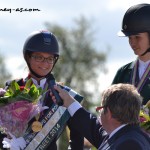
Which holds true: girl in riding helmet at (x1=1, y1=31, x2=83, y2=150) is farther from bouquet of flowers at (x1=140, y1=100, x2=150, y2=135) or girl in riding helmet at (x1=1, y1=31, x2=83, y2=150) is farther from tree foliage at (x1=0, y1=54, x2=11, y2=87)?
tree foliage at (x1=0, y1=54, x2=11, y2=87)

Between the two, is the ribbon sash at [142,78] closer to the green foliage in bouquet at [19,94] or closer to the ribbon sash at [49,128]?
the ribbon sash at [49,128]

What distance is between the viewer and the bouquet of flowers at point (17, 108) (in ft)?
24.9

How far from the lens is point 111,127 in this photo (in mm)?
6453

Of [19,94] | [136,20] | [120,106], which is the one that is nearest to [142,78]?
[136,20]

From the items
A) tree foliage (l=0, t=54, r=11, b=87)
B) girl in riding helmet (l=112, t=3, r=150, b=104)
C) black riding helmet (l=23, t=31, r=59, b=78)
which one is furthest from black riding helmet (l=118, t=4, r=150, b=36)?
tree foliage (l=0, t=54, r=11, b=87)

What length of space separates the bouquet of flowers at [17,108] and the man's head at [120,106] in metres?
1.36

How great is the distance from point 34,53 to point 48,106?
0.71 metres

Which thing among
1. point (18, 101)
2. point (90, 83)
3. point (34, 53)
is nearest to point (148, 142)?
point (18, 101)

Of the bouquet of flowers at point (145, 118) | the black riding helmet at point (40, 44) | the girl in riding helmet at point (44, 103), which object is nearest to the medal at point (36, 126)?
the girl in riding helmet at point (44, 103)

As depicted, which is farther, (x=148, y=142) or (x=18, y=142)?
(x=18, y=142)

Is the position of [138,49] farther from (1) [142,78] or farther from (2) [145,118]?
(2) [145,118]

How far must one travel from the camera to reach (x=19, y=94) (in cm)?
762

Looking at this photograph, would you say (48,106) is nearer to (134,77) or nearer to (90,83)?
(134,77)

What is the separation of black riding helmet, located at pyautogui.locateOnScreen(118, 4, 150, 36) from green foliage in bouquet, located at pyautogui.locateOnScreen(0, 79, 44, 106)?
139 cm
